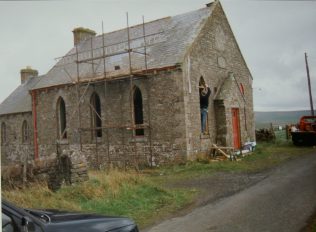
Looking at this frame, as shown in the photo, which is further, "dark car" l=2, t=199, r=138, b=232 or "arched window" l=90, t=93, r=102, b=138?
"arched window" l=90, t=93, r=102, b=138

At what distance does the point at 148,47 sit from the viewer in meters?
19.4

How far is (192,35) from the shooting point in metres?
18.2

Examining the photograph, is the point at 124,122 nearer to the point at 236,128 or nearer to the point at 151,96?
the point at 151,96

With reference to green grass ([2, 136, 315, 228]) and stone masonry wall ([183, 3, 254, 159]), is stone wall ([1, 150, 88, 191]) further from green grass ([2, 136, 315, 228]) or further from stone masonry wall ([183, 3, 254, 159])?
stone masonry wall ([183, 3, 254, 159])

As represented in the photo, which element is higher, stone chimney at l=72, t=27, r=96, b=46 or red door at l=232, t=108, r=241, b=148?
stone chimney at l=72, t=27, r=96, b=46

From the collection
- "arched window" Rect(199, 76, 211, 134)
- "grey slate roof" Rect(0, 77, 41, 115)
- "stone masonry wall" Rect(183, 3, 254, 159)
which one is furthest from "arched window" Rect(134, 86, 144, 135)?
"grey slate roof" Rect(0, 77, 41, 115)

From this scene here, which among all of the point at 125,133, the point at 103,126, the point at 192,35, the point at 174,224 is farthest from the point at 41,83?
the point at 174,224

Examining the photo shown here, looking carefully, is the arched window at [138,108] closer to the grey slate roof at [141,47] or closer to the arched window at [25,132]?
the grey slate roof at [141,47]

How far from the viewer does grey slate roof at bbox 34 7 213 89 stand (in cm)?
1794

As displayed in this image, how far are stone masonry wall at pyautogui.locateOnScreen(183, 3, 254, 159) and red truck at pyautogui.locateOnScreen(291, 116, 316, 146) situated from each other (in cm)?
266

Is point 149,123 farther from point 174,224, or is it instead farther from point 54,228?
point 54,228

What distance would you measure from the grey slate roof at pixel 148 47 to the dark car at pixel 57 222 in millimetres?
13237

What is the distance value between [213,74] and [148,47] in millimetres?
3791

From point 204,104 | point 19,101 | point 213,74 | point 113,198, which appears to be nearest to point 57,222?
point 113,198
